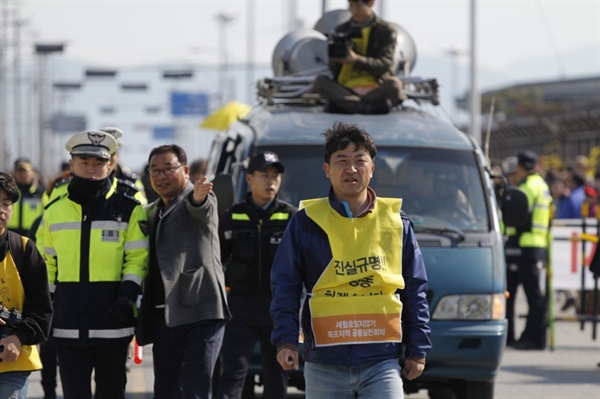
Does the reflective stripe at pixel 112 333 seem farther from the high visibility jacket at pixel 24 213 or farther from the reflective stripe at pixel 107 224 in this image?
the high visibility jacket at pixel 24 213

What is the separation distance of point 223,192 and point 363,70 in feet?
8.20

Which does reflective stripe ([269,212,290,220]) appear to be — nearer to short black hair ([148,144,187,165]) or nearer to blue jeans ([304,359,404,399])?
short black hair ([148,144,187,165])

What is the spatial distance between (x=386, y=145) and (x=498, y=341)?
5.83 feet

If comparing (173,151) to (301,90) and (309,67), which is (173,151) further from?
(309,67)

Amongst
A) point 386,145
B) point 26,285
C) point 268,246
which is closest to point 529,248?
point 386,145

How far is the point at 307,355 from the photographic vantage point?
653 centimetres

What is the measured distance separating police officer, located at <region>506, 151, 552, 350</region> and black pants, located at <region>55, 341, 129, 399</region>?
8.40m

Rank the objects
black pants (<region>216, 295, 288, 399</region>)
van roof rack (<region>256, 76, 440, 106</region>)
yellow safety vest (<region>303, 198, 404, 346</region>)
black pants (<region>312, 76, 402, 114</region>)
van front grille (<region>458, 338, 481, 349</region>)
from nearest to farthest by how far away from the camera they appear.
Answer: yellow safety vest (<region>303, 198, 404, 346</region>)
black pants (<region>216, 295, 288, 399</region>)
van front grille (<region>458, 338, 481, 349</region>)
black pants (<region>312, 76, 402, 114</region>)
van roof rack (<region>256, 76, 440, 106</region>)

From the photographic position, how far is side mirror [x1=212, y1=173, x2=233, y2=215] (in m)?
9.99

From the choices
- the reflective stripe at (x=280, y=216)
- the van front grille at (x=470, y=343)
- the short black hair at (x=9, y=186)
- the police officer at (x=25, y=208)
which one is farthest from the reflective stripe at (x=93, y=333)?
the police officer at (x=25, y=208)

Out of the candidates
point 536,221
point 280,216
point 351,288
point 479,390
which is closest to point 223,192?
point 280,216

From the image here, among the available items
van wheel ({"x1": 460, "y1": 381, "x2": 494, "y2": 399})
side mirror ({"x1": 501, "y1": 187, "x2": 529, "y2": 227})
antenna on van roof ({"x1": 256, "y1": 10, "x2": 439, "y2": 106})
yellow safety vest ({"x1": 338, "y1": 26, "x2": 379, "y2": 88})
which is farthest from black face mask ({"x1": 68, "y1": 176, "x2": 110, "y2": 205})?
antenna on van roof ({"x1": 256, "y1": 10, "x2": 439, "y2": 106})

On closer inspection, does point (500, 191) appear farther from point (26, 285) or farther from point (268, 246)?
point (26, 285)

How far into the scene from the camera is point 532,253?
1588 cm
